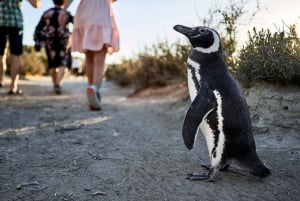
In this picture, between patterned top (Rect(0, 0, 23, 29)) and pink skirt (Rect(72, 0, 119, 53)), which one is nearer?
pink skirt (Rect(72, 0, 119, 53))

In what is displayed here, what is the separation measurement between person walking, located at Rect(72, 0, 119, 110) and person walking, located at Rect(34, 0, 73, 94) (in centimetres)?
171

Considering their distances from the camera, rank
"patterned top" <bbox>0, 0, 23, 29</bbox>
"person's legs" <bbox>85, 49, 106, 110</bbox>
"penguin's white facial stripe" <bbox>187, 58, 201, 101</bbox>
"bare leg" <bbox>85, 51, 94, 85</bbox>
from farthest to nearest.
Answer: "patterned top" <bbox>0, 0, 23, 29</bbox>, "bare leg" <bbox>85, 51, 94, 85</bbox>, "person's legs" <bbox>85, 49, 106, 110</bbox>, "penguin's white facial stripe" <bbox>187, 58, 201, 101</bbox>

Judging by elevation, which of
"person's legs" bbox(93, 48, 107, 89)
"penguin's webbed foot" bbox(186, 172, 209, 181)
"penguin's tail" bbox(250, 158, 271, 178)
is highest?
"person's legs" bbox(93, 48, 107, 89)

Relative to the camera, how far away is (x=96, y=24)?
446 centimetres

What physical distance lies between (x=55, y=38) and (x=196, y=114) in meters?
4.98

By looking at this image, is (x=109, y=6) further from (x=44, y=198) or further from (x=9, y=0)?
(x=44, y=198)

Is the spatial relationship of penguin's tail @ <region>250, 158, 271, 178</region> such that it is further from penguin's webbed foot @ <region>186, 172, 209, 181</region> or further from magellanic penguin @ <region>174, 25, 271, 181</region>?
penguin's webbed foot @ <region>186, 172, 209, 181</region>

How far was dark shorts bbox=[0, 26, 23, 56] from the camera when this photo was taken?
534cm

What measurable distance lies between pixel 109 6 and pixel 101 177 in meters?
3.01

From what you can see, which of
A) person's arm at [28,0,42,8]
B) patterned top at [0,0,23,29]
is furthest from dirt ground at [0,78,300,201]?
person's arm at [28,0,42,8]

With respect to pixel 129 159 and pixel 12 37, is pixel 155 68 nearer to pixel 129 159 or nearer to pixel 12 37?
pixel 12 37

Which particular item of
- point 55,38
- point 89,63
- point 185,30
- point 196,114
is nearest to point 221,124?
point 196,114

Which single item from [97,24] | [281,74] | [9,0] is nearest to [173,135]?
[281,74]

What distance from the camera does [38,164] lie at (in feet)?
7.60
